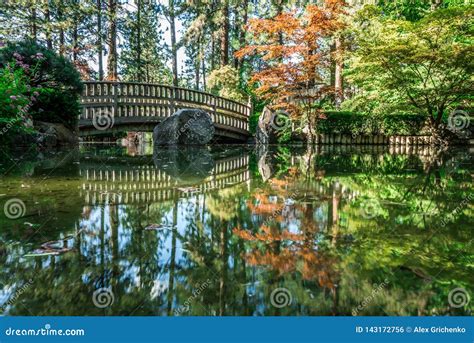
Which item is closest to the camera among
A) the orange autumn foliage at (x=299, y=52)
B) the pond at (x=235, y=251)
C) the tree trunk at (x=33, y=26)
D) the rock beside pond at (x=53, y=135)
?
the pond at (x=235, y=251)

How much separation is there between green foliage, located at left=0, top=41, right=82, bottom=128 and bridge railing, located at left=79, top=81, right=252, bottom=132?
109 centimetres

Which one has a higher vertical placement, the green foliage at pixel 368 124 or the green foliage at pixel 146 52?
the green foliage at pixel 146 52

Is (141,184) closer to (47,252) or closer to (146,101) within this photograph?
(47,252)

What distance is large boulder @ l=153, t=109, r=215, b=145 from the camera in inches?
482

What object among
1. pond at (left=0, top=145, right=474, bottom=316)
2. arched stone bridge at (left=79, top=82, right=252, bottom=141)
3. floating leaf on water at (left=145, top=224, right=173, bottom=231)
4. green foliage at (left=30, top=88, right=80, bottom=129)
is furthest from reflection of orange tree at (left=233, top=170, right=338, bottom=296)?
arched stone bridge at (left=79, top=82, right=252, bottom=141)

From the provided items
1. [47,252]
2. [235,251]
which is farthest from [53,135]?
[235,251]

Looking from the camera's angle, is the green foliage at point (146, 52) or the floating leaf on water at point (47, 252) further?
the green foliage at point (146, 52)

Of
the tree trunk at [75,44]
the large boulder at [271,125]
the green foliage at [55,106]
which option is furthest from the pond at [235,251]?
the tree trunk at [75,44]

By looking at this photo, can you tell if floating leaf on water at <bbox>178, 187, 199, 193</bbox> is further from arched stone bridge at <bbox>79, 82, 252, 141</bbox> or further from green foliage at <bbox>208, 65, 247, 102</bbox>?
green foliage at <bbox>208, 65, 247, 102</bbox>

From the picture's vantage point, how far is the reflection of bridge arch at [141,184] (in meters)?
3.61

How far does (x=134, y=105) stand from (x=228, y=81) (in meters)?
6.81

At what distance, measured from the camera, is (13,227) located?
2508mm

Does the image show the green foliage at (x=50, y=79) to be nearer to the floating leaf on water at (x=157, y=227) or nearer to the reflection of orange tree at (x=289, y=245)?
the floating leaf on water at (x=157, y=227)

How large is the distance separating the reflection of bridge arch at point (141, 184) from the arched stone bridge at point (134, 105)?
280 inches
